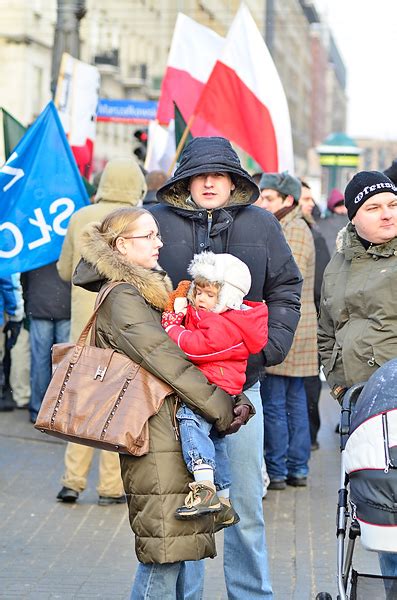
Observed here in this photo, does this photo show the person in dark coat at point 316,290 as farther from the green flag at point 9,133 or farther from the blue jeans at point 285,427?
the green flag at point 9,133

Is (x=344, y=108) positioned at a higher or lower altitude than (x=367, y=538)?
lower

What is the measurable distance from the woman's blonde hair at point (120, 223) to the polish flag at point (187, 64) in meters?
7.35

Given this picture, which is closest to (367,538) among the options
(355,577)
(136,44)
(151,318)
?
(355,577)

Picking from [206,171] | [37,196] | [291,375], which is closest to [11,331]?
[37,196]

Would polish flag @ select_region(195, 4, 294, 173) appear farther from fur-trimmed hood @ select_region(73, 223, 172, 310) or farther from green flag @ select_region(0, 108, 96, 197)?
fur-trimmed hood @ select_region(73, 223, 172, 310)

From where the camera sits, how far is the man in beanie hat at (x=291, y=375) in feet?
28.3

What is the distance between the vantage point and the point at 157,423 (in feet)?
15.2

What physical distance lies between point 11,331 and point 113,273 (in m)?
6.24

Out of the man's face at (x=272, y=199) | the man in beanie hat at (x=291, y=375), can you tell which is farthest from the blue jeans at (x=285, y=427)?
the man's face at (x=272, y=199)

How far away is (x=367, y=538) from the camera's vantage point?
4.22 m

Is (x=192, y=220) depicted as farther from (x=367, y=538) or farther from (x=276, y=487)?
(x=276, y=487)

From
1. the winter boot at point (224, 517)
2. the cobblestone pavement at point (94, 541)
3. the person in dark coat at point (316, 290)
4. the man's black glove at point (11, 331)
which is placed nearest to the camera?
the winter boot at point (224, 517)

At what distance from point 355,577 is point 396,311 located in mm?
1072

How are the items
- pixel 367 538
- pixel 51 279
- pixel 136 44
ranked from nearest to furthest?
pixel 367 538, pixel 51 279, pixel 136 44
